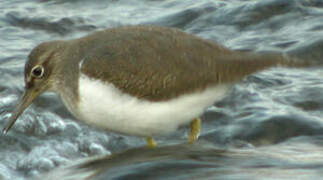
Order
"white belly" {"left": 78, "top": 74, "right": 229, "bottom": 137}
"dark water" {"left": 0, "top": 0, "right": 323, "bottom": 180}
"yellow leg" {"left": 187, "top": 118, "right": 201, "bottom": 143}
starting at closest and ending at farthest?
"dark water" {"left": 0, "top": 0, "right": 323, "bottom": 180}, "white belly" {"left": 78, "top": 74, "right": 229, "bottom": 137}, "yellow leg" {"left": 187, "top": 118, "right": 201, "bottom": 143}

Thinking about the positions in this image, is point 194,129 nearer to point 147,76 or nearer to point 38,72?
point 147,76

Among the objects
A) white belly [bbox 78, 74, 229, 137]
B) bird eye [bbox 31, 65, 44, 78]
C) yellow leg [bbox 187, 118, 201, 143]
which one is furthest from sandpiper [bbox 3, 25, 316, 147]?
yellow leg [bbox 187, 118, 201, 143]

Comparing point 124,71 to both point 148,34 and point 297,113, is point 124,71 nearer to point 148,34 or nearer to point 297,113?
point 148,34

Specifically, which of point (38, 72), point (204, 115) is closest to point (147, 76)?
point (38, 72)

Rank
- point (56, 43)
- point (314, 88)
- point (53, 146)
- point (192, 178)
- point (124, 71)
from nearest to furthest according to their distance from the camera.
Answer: point (192, 178)
point (124, 71)
point (56, 43)
point (53, 146)
point (314, 88)

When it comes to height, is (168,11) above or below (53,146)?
above

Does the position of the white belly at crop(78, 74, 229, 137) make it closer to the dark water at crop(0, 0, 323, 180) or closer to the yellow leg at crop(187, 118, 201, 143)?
the dark water at crop(0, 0, 323, 180)

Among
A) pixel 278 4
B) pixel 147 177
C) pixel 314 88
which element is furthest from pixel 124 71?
pixel 278 4

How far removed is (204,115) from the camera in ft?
26.1

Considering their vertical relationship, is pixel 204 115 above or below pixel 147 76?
below

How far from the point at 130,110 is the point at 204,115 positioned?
214 cm

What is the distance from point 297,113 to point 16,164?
305cm

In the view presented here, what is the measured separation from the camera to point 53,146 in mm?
7391

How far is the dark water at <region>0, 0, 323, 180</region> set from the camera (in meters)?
5.75
